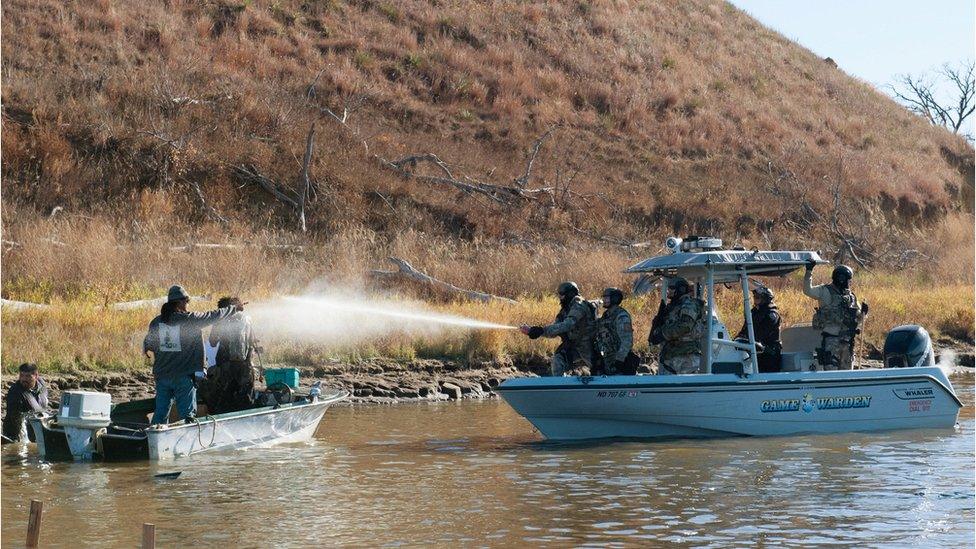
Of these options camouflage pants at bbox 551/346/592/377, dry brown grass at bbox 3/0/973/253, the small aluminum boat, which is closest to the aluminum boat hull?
the small aluminum boat

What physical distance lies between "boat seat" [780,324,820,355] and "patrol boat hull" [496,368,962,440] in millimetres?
1081

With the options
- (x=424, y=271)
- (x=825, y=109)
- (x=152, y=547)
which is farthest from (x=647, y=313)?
(x=825, y=109)

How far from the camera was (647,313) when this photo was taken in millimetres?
24812

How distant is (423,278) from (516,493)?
14.9 metres

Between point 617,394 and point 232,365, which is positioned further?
point 617,394

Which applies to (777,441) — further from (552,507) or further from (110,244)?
(110,244)

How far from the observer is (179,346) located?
47.5 feet

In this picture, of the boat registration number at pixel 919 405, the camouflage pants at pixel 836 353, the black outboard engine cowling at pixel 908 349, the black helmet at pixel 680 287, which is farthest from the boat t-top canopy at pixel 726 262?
the boat registration number at pixel 919 405

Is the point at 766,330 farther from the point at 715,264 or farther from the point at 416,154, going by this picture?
the point at 416,154

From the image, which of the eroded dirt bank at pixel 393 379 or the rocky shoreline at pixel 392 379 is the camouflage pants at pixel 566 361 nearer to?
the rocky shoreline at pixel 392 379

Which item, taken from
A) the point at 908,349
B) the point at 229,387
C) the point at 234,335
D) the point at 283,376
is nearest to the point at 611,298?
the point at 908,349

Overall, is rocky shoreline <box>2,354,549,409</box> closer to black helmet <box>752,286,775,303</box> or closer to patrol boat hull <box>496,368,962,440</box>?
patrol boat hull <box>496,368,962,440</box>

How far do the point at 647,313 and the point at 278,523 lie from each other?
46.7 feet

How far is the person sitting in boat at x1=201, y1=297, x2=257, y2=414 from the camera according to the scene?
1475 cm
